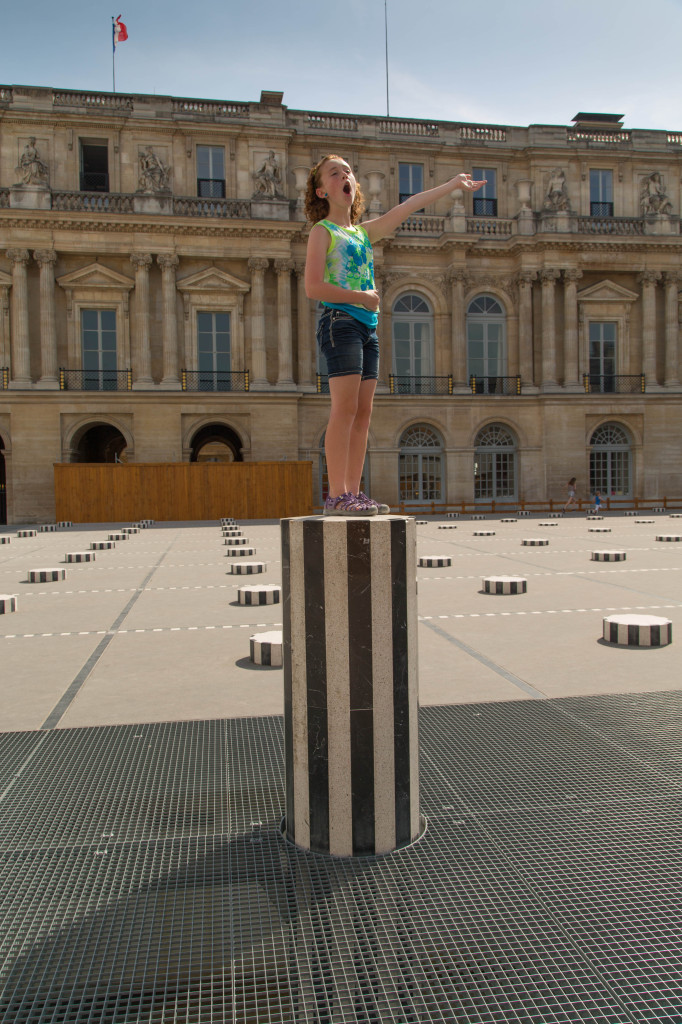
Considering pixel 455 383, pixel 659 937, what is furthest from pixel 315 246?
pixel 455 383

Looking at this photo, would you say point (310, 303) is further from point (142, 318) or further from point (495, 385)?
point (495, 385)

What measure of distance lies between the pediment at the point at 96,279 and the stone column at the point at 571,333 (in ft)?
71.1

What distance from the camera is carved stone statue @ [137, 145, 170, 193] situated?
3422cm

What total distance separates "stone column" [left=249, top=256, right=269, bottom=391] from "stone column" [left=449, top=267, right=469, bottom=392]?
947cm

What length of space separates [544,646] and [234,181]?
112 ft

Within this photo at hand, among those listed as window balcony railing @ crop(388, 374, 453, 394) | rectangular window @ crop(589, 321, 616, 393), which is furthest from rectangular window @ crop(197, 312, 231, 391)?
rectangular window @ crop(589, 321, 616, 393)

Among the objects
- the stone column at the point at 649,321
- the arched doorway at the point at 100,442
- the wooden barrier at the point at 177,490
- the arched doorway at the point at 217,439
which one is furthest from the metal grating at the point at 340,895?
the stone column at the point at 649,321

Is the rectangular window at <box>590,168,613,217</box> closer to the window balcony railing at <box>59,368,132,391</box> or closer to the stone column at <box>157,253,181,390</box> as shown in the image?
the stone column at <box>157,253,181,390</box>

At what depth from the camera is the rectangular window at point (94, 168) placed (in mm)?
35281

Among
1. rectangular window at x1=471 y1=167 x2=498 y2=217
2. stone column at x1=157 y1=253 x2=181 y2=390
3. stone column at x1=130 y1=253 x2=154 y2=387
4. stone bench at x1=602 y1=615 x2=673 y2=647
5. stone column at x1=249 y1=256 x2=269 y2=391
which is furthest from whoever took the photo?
rectangular window at x1=471 y1=167 x2=498 y2=217

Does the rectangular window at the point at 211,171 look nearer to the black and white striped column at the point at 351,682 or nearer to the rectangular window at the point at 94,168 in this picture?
the rectangular window at the point at 94,168

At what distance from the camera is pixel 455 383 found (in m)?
37.8

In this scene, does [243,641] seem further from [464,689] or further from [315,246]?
[315,246]

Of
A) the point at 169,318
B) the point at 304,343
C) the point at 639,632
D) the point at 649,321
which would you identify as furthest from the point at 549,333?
the point at 639,632
